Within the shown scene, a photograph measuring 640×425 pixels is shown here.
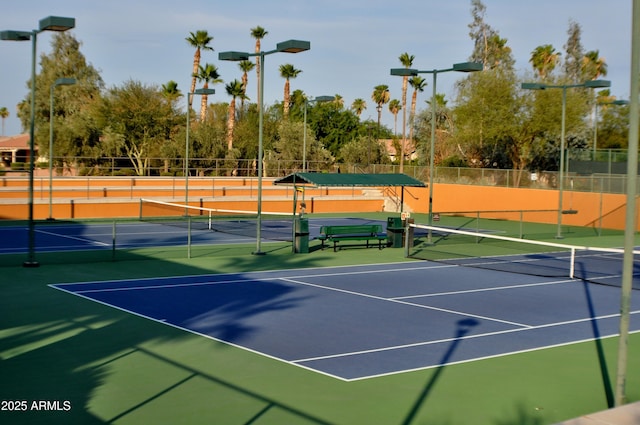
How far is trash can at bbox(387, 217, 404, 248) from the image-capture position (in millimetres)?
31906

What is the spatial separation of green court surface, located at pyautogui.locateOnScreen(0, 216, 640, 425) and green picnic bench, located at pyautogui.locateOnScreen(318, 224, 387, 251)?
1376cm

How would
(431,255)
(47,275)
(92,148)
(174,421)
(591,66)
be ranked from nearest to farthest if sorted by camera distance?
(174,421), (47,275), (431,255), (92,148), (591,66)

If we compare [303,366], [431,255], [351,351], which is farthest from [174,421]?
[431,255]

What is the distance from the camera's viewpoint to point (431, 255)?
29547 mm

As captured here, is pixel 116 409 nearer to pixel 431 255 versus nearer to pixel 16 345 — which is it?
pixel 16 345

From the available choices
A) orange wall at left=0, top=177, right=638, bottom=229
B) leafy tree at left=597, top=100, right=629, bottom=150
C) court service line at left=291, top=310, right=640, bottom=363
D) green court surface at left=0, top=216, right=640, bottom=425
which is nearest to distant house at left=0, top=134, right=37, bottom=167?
orange wall at left=0, top=177, right=638, bottom=229

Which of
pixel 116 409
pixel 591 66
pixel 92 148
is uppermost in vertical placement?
pixel 591 66

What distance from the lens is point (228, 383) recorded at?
12.4 m

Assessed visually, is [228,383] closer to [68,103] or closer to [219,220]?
[219,220]

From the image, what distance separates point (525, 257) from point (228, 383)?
19635 millimetres

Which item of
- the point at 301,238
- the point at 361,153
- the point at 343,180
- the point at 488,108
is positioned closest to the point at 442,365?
the point at 301,238

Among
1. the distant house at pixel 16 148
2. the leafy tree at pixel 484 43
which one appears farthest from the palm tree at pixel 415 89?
the distant house at pixel 16 148

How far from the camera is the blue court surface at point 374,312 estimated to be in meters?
14.8

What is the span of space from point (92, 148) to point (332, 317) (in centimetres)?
5359
